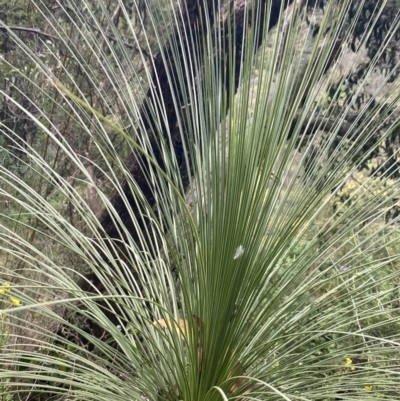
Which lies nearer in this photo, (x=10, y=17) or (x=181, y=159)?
(x=181, y=159)

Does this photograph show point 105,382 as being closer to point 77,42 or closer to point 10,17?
point 77,42

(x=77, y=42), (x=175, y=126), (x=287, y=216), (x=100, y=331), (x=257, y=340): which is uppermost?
(x=77, y=42)

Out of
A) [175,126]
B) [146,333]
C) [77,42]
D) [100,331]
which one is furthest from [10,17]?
[146,333]

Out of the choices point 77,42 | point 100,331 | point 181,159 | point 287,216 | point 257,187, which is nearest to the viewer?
point 257,187

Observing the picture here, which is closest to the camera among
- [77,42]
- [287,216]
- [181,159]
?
[287,216]

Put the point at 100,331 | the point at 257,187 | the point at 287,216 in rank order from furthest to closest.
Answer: the point at 100,331 < the point at 287,216 < the point at 257,187

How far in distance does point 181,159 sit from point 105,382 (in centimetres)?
143

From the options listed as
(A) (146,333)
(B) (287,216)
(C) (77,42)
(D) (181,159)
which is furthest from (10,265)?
(B) (287,216)

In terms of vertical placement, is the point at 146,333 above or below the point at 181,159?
below

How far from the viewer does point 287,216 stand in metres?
0.81

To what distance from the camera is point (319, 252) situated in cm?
82

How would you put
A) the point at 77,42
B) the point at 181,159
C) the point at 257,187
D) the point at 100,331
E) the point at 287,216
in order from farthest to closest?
the point at 77,42 → the point at 181,159 → the point at 100,331 → the point at 287,216 → the point at 257,187

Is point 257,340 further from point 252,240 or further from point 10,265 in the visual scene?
point 10,265

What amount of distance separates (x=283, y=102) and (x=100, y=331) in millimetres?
1390
